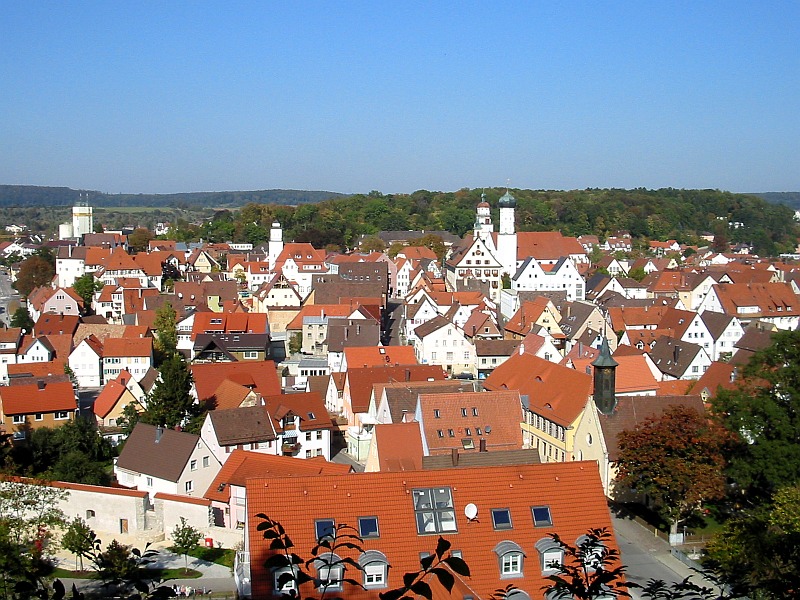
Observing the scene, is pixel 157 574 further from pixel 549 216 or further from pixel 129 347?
pixel 549 216

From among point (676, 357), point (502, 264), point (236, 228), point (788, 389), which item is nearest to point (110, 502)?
point (788, 389)

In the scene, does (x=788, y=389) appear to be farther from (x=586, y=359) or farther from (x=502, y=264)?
(x=502, y=264)

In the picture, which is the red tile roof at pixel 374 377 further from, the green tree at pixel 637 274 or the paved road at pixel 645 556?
the green tree at pixel 637 274

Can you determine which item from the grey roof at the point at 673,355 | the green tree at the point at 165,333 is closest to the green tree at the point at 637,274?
the grey roof at the point at 673,355

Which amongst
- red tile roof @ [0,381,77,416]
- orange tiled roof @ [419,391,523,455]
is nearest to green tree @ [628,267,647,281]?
orange tiled roof @ [419,391,523,455]

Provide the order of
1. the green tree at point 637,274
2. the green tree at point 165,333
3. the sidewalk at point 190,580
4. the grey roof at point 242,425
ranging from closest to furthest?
the sidewalk at point 190,580 < the grey roof at point 242,425 < the green tree at point 165,333 < the green tree at point 637,274

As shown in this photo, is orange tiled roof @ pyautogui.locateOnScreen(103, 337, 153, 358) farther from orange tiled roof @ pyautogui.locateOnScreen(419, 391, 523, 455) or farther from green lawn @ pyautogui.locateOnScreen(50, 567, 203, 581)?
green lawn @ pyautogui.locateOnScreen(50, 567, 203, 581)
